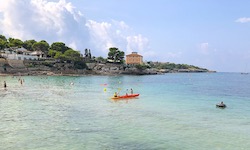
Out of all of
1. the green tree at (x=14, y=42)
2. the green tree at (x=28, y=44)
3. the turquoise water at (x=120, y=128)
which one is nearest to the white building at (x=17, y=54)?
the green tree at (x=14, y=42)

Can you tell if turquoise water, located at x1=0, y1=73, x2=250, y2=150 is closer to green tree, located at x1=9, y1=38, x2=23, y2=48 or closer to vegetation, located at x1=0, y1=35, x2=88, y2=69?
vegetation, located at x1=0, y1=35, x2=88, y2=69

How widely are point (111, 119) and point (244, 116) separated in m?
16.5

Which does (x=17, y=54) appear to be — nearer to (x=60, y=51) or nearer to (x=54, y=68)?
(x=54, y=68)

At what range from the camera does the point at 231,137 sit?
77.4 ft

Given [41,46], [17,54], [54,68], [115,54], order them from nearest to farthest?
[17,54], [54,68], [41,46], [115,54]

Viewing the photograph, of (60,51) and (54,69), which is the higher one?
(60,51)

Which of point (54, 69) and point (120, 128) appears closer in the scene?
point (120, 128)

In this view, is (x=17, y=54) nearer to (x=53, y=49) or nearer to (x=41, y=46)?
(x=41, y=46)

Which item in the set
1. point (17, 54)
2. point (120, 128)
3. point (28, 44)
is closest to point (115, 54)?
point (28, 44)

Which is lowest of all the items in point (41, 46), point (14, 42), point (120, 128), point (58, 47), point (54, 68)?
point (120, 128)

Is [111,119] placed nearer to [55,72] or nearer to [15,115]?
[15,115]

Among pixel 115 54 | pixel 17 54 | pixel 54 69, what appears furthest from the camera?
pixel 115 54

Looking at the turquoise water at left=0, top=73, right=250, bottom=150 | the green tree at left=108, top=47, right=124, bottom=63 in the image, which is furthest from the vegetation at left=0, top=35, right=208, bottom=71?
the turquoise water at left=0, top=73, right=250, bottom=150

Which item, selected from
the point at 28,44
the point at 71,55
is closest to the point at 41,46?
the point at 28,44
